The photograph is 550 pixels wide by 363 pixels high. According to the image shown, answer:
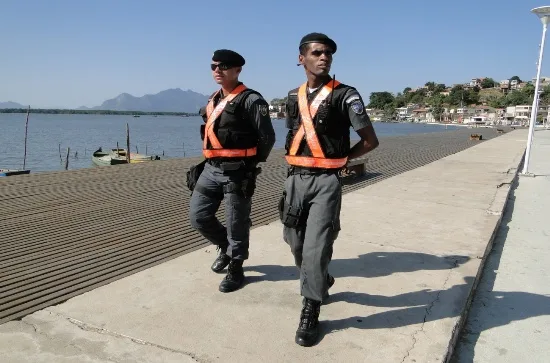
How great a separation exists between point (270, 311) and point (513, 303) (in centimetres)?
210

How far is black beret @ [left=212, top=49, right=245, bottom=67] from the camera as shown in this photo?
3396 mm

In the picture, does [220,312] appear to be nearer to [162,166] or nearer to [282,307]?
[282,307]

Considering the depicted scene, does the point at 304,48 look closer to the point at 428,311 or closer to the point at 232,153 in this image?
the point at 232,153

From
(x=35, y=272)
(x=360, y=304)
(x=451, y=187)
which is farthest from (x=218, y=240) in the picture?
(x=451, y=187)

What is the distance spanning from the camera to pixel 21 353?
8.06 ft

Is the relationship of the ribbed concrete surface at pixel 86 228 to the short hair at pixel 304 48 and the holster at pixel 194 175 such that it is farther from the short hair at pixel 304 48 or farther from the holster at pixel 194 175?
the short hair at pixel 304 48

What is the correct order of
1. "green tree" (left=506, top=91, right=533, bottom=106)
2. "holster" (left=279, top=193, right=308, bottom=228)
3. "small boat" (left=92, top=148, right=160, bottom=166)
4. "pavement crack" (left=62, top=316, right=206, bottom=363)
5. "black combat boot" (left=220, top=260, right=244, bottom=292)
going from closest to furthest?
"pavement crack" (left=62, top=316, right=206, bottom=363) < "holster" (left=279, top=193, right=308, bottom=228) < "black combat boot" (left=220, top=260, right=244, bottom=292) < "small boat" (left=92, top=148, right=160, bottom=166) < "green tree" (left=506, top=91, right=533, bottom=106)

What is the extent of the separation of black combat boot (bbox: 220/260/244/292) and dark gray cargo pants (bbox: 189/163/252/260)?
6 cm

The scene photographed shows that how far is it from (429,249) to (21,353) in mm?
3673

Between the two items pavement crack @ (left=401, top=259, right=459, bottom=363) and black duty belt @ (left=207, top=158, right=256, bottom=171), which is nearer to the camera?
pavement crack @ (left=401, top=259, right=459, bottom=363)

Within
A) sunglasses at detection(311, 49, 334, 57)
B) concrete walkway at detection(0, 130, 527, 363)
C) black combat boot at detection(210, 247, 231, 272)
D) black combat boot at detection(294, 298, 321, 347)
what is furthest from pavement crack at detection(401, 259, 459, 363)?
sunglasses at detection(311, 49, 334, 57)

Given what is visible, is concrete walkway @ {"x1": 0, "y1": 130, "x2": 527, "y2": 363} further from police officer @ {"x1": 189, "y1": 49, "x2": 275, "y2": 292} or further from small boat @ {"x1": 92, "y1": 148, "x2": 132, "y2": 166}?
small boat @ {"x1": 92, "y1": 148, "x2": 132, "y2": 166}

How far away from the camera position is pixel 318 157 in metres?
2.79

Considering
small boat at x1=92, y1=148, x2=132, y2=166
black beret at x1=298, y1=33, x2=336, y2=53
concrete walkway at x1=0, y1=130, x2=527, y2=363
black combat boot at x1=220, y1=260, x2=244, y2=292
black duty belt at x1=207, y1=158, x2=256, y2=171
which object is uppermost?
black beret at x1=298, y1=33, x2=336, y2=53
